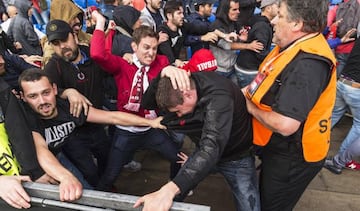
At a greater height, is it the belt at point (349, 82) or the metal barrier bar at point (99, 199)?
the metal barrier bar at point (99, 199)

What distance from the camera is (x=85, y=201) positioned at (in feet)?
5.07

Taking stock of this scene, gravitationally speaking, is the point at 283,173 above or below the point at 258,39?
below

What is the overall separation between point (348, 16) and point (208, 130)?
3969 millimetres

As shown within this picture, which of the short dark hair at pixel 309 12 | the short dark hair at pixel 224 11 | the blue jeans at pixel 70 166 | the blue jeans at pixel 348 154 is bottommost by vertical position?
the blue jeans at pixel 348 154

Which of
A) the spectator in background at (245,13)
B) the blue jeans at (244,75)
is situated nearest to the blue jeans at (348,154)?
the blue jeans at (244,75)

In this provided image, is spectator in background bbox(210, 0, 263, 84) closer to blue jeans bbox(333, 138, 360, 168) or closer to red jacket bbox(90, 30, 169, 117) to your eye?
red jacket bbox(90, 30, 169, 117)

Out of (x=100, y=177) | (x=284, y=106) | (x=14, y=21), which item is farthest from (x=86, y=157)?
(x=14, y=21)

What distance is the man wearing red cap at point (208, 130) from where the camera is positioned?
182 centimetres

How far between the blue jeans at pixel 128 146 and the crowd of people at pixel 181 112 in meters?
0.01

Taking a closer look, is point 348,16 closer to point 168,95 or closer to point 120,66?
point 120,66

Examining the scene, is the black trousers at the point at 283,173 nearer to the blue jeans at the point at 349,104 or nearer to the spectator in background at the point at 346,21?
the blue jeans at the point at 349,104

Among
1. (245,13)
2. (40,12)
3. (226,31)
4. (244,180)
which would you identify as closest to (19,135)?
(244,180)

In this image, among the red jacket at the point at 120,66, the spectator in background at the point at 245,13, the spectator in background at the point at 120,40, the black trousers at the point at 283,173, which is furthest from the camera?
the spectator in background at the point at 245,13

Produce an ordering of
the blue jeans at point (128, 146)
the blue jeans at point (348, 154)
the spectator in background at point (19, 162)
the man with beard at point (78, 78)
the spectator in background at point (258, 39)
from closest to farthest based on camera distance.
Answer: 1. the spectator in background at point (19, 162)
2. the man with beard at point (78, 78)
3. the blue jeans at point (128, 146)
4. the blue jeans at point (348, 154)
5. the spectator in background at point (258, 39)
